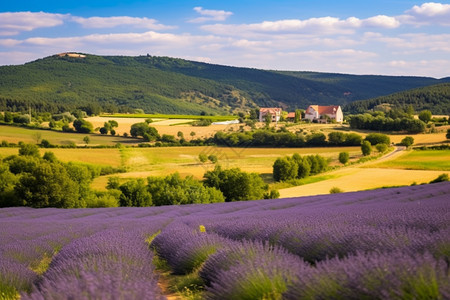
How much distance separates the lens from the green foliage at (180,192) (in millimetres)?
33344

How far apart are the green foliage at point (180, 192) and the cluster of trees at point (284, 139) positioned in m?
30.8

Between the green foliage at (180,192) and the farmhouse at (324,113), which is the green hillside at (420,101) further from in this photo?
the green foliage at (180,192)

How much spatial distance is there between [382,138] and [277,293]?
64.4 m

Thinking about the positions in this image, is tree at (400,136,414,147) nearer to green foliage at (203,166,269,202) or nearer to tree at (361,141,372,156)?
tree at (361,141,372,156)

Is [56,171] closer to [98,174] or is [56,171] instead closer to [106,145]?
[98,174]

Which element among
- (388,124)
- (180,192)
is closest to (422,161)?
(388,124)

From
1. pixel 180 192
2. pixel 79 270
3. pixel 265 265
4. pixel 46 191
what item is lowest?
pixel 180 192

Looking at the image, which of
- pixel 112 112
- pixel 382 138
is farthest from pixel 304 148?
pixel 112 112

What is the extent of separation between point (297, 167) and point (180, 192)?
18.4 metres

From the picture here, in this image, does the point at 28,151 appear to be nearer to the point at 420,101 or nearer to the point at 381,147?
the point at 381,147

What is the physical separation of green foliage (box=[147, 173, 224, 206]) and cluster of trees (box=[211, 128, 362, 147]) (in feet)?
101

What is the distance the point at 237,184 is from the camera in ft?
132

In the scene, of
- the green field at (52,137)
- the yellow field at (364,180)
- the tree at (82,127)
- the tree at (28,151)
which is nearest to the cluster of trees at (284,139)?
the green field at (52,137)

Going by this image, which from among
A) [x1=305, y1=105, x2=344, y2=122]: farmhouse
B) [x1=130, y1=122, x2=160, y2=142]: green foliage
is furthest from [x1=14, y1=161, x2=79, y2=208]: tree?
[x1=305, y1=105, x2=344, y2=122]: farmhouse
